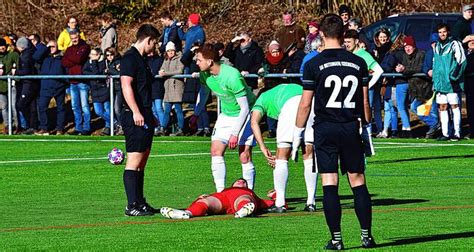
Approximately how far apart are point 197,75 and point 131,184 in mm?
13603

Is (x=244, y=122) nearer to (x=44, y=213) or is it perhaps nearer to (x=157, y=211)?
(x=157, y=211)

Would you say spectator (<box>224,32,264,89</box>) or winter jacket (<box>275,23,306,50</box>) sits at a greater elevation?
winter jacket (<box>275,23,306,50</box>)

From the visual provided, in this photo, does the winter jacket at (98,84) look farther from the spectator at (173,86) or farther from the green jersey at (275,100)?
the green jersey at (275,100)

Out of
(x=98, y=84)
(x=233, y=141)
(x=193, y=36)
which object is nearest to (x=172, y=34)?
(x=193, y=36)

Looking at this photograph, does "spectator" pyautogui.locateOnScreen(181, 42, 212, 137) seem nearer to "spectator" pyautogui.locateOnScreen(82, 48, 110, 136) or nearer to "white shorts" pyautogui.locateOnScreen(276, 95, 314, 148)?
"spectator" pyautogui.locateOnScreen(82, 48, 110, 136)

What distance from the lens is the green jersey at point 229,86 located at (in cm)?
1495

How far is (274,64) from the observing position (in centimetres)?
2805

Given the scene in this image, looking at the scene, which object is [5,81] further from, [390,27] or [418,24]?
[418,24]

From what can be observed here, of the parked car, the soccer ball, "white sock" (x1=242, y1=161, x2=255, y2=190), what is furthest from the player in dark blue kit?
the parked car

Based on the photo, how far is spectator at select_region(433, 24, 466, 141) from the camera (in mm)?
25891

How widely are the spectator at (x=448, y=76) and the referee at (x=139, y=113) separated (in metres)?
12.5

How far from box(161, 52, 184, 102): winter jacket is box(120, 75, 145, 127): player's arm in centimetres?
1415

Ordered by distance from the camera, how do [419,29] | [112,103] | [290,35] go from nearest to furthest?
[290,35] → [112,103] → [419,29]

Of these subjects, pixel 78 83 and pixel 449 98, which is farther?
pixel 78 83
